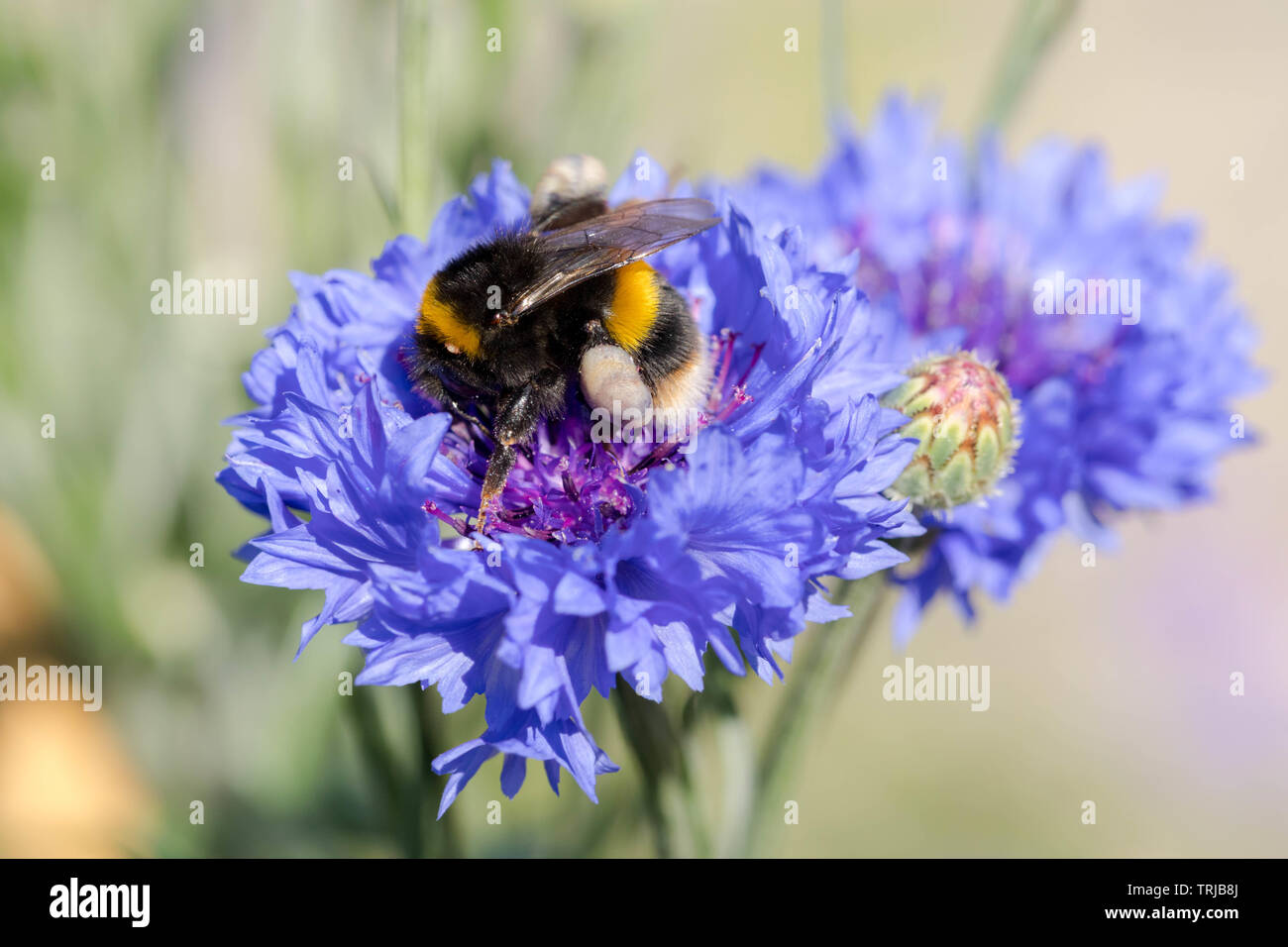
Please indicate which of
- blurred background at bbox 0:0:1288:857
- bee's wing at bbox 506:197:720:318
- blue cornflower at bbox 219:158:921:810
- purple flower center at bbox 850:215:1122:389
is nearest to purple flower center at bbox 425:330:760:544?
blue cornflower at bbox 219:158:921:810

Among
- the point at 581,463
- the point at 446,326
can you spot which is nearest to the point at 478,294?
the point at 446,326

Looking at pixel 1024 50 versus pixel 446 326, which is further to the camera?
pixel 1024 50

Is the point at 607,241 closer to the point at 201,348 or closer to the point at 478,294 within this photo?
the point at 478,294

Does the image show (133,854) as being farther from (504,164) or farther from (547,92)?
(547,92)

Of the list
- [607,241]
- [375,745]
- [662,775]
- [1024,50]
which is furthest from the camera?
[1024,50]

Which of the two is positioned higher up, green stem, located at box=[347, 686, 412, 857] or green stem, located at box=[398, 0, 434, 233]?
green stem, located at box=[398, 0, 434, 233]

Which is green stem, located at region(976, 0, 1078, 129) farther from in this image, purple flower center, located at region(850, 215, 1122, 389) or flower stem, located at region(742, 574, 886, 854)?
flower stem, located at region(742, 574, 886, 854)
